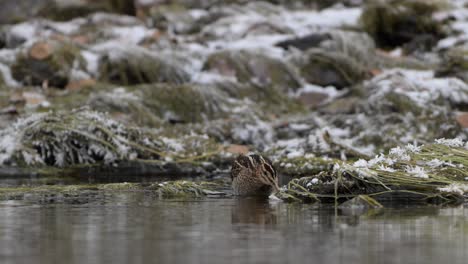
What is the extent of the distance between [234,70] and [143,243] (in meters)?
9.96

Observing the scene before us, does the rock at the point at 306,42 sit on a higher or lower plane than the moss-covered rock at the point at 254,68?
higher

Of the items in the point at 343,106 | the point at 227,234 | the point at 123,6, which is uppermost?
the point at 123,6

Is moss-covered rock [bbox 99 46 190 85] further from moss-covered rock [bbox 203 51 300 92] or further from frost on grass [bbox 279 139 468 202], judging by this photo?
frost on grass [bbox 279 139 468 202]

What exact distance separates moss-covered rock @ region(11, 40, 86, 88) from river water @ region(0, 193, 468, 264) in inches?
302

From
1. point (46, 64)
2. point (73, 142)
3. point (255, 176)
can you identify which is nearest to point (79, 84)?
point (46, 64)

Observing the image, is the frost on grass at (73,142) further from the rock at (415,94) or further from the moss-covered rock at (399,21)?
the moss-covered rock at (399,21)

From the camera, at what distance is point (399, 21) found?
666 inches

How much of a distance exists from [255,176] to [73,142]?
11.7 ft

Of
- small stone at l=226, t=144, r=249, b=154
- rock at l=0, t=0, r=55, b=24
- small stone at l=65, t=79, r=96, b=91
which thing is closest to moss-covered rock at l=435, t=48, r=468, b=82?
small stone at l=226, t=144, r=249, b=154

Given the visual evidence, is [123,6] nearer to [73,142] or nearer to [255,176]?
[73,142]

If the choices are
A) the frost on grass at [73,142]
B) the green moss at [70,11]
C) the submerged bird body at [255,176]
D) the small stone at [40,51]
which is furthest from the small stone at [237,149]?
the green moss at [70,11]

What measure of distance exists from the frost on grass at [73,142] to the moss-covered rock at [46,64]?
147 inches

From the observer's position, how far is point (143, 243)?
373cm

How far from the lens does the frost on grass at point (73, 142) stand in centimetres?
899
